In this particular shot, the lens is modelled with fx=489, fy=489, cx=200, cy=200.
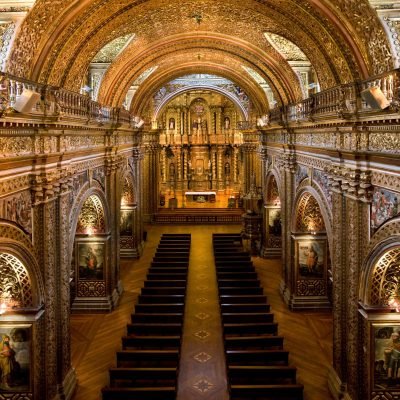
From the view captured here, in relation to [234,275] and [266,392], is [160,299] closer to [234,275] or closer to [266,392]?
[234,275]

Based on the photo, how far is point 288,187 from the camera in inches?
647

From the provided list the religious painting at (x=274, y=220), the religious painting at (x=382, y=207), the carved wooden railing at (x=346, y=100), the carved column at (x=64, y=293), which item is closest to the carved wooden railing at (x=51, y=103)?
the carved column at (x=64, y=293)

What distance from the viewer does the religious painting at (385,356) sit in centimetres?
893

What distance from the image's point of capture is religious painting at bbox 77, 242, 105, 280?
15672 millimetres

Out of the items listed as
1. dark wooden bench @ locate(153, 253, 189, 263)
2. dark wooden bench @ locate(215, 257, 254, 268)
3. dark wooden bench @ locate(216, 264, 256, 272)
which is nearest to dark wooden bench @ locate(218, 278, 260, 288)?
dark wooden bench @ locate(216, 264, 256, 272)

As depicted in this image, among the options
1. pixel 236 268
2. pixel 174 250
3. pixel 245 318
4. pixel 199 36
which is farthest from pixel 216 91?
pixel 245 318

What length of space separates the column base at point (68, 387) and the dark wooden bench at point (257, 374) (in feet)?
11.3

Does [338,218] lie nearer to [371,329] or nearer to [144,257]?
[371,329]

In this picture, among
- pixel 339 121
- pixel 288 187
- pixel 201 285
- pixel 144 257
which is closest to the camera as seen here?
pixel 339 121

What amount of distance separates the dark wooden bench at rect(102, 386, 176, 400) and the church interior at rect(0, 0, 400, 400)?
1.3 inches

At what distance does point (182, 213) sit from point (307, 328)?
60.1 ft

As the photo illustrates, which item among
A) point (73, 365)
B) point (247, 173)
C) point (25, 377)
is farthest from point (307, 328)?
point (247, 173)

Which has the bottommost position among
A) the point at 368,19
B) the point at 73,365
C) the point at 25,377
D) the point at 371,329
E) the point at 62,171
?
the point at 73,365

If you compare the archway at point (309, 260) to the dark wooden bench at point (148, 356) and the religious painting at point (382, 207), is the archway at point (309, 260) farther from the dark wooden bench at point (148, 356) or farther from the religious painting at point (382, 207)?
the religious painting at point (382, 207)
